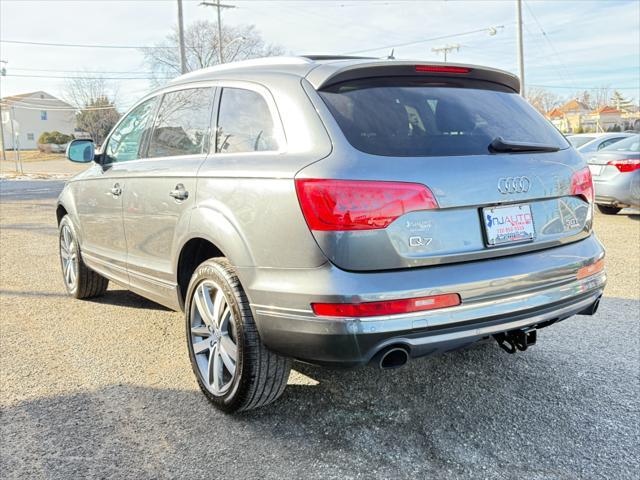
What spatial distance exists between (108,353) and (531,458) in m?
2.77

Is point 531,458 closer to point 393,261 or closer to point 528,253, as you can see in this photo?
point 528,253

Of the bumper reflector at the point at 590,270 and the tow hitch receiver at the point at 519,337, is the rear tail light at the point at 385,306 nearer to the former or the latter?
the tow hitch receiver at the point at 519,337

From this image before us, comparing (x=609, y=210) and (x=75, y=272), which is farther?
(x=609, y=210)

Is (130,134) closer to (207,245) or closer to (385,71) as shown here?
(207,245)

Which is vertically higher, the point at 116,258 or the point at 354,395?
the point at 116,258

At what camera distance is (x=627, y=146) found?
989 centimetres

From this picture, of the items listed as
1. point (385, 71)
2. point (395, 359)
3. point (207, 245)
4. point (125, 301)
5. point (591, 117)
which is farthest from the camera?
point (591, 117)

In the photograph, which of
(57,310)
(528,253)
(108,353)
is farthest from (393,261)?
(57,310)

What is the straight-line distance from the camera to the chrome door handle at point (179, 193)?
10.9 feet

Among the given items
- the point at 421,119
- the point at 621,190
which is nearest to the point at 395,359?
the point at 421,119

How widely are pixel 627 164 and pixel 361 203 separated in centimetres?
828

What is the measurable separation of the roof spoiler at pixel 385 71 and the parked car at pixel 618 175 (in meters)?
7.21

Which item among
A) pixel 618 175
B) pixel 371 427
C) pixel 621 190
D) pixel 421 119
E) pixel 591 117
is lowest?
pixel 371 427

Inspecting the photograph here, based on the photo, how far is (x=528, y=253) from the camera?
279 cm
